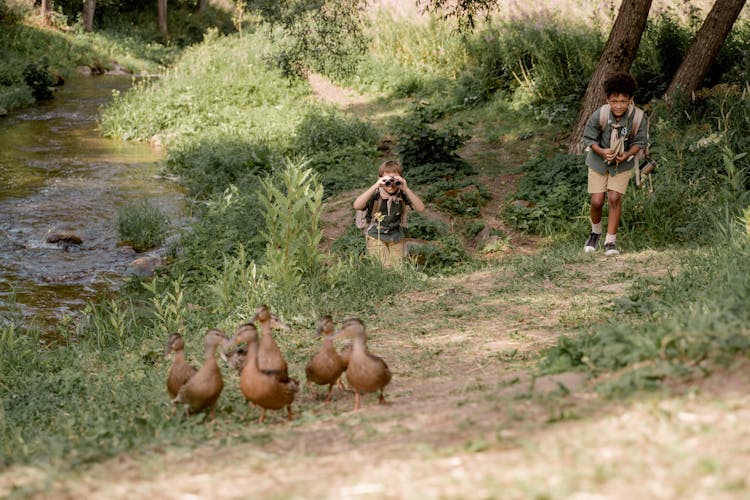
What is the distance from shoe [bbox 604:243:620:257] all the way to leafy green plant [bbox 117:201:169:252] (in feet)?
20.5

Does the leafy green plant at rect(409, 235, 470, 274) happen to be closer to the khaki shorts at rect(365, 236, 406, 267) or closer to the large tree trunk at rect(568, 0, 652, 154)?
the khaki shorts at rect(365, 236, 406, 267)

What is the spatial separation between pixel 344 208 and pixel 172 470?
8542 millimetres

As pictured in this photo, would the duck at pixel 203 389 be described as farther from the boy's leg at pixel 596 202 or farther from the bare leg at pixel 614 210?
the bare leg at pixel 614 210

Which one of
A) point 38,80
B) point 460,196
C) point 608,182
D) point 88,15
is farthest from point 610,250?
point 88,15

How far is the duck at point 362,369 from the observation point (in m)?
4.77

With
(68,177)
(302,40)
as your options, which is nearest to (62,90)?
(68,177)

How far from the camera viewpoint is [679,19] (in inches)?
599

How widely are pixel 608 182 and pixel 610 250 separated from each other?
758mm

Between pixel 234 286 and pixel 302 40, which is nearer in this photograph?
pixel 234 286

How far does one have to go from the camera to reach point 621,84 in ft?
27.0

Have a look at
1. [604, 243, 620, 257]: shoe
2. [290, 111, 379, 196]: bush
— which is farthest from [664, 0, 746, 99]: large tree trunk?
[290, 111, 379, 196]: bush

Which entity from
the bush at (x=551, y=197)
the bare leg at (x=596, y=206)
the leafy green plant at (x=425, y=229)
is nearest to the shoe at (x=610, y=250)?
the bare leg at (x=596, y=206)

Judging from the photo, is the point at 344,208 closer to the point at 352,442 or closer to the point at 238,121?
the point at 238,121

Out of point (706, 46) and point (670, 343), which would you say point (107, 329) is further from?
point (706, 46)
